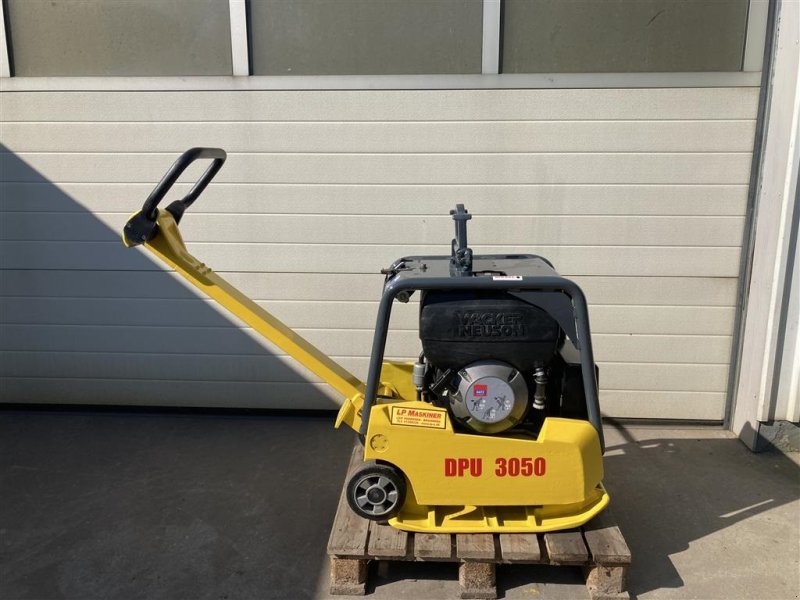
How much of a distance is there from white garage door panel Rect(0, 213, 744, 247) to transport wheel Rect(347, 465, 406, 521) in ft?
6.58

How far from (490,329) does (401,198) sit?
75.9 inches

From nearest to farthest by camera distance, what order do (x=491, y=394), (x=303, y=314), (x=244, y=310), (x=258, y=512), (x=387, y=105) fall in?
(x=491, y=394), (x=244, y=310), (x=258, y=512), (x=387, y=105), (x=303, y=314)

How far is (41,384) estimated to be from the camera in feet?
16.0

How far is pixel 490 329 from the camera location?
275 centimetres

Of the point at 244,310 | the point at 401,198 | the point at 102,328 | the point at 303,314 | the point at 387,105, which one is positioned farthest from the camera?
the point at 102,328

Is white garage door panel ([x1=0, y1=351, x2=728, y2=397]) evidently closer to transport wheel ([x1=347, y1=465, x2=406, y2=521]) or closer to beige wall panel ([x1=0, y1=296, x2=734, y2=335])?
beige wall panel ([x1=0, y1=296, x2=734, y2=335])

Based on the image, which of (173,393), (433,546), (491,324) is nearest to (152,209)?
(491,324)

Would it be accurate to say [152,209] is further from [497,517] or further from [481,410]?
[497,517]

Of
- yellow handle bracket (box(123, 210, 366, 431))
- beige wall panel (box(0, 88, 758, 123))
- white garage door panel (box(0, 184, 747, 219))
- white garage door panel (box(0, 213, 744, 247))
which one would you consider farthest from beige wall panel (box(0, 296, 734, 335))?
yellow handle bracket (box(123, 210, 366, 431))

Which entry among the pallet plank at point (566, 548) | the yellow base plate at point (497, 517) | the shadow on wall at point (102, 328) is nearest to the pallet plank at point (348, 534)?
the yellow base plate at point (497, 517)

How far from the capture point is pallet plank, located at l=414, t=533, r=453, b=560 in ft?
9.02

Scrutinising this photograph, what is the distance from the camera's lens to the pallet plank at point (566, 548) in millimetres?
2713

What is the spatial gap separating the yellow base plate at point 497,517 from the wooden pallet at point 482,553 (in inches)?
1.3

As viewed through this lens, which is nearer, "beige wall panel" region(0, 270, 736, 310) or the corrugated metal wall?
the corrugated metal wall
